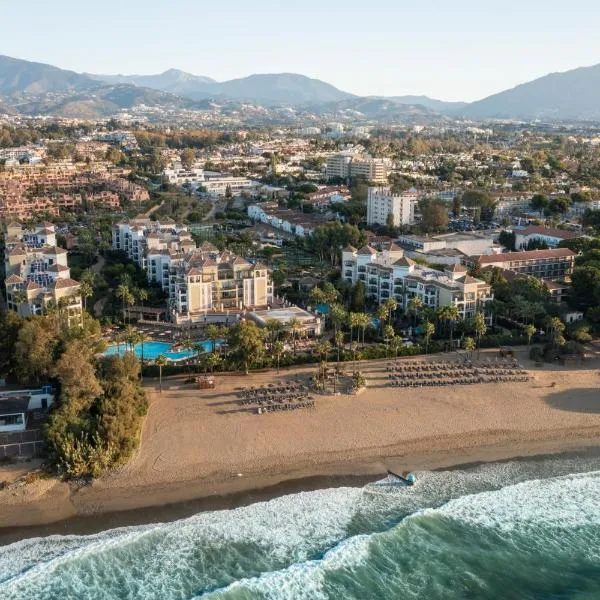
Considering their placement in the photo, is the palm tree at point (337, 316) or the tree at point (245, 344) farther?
the palm tree at point (337, 316)

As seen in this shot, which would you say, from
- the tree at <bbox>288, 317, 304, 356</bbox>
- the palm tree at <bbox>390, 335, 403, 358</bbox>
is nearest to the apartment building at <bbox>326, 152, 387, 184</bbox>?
the tree at <bbox>288, 317, 304, 356</bbox>

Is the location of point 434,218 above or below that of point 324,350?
above

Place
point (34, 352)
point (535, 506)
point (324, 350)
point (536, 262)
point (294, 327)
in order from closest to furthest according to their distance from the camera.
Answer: point (535, 506), point (34, 352), point (324, 350), point (294, 327), point (536, 262)

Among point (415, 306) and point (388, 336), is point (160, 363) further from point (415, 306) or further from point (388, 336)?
point (415, 306)

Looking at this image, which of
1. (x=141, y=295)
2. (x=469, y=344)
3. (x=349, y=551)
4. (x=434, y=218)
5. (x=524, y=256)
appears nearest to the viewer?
(x=349, y=551)

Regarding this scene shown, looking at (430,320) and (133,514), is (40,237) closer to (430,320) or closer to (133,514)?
Result: (430,320)

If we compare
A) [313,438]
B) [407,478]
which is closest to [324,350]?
[313,438]

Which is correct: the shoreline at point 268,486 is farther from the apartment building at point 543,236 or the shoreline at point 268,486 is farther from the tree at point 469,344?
the apartment building at point 543,236

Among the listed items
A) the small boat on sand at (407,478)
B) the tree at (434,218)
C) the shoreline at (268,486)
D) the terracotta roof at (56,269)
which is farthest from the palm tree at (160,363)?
the tree at (434,218)
